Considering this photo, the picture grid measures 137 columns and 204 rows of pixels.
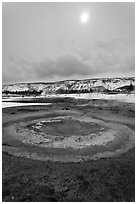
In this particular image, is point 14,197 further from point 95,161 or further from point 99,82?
point 99,82

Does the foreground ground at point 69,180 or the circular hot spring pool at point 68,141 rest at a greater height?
the circular hot spring pool at point 68,141

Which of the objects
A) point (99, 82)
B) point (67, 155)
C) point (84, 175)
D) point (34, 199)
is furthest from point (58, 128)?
point (99, 82)

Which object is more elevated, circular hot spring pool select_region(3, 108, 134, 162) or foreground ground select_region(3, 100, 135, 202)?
circular hot spring pool select_region(3, 108, 134, 162)

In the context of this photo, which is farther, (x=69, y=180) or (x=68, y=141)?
(x=68, y=141)

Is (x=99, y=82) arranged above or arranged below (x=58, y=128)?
above

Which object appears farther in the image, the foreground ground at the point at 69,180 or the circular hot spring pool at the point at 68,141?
the circular hot spring pool at the point at 68,141

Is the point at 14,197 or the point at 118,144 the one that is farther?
the point at 118,144

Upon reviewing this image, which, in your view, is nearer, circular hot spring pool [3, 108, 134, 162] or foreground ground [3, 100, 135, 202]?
foreground ground [3, 100, 135, 202]

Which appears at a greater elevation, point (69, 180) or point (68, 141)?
point (68, 141)
